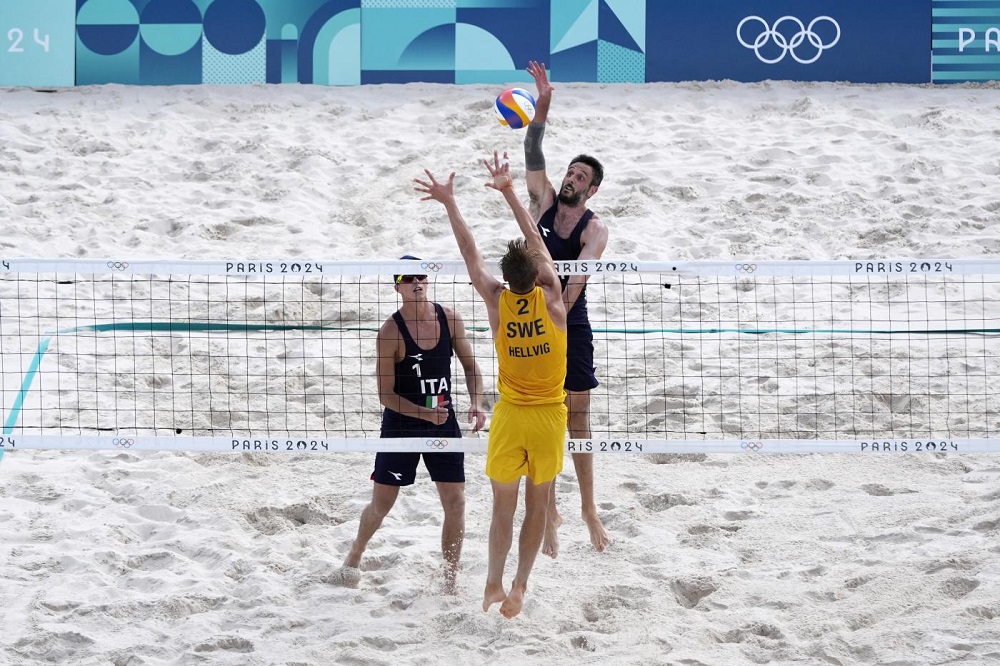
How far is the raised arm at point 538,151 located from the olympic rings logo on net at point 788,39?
5513 mm

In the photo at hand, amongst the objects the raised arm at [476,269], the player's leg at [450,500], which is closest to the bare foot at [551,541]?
the player's leg at [450,500]

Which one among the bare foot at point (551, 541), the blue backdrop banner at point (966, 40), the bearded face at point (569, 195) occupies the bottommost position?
the bare foot at point (551, 541)

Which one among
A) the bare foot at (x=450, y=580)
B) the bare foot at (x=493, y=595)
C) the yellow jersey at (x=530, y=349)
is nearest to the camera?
the yellow jersey at (x=530, y=349)

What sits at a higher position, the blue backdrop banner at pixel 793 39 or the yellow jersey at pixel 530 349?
the blue backdrop banner at pixel 793 39

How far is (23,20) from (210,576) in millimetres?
7248

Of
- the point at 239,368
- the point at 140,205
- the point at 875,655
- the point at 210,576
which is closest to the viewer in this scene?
the point at 875,655

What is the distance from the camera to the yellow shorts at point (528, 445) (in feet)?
16.3

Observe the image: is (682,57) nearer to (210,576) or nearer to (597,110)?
(597,110)

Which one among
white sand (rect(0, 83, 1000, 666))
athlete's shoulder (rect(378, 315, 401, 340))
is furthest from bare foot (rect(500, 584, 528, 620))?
athlete's shoulder (rect(378, 315, 401, 340))

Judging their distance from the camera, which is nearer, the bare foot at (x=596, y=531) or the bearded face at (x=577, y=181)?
the bearded face at (x=577, y=181)

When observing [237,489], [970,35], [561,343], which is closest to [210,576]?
[237,489]

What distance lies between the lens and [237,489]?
21.0 ft

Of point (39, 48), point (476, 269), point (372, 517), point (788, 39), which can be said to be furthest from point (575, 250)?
point (39, 48)

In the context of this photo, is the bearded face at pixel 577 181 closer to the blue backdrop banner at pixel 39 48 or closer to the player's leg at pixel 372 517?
the player's leg at pixel 372 517
